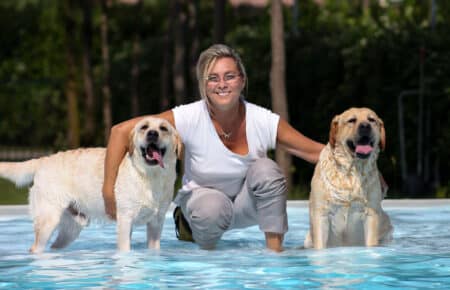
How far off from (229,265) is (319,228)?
28.4 inches

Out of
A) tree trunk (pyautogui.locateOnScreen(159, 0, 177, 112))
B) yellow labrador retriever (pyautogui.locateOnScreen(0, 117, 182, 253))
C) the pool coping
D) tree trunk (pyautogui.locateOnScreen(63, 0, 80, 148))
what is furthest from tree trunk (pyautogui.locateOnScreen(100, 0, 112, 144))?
yellow labrador retriever (pyautogui.locateOnScreen(0, 117, 182, 253))

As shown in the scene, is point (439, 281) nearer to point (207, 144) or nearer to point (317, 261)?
point (317, 261)

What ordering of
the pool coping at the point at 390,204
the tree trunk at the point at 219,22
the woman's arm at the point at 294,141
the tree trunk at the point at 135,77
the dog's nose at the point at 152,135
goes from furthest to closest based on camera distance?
1. the tree trunk at the point at 135,77
2. the tree trunk at the point at 219,22
3. the pool coping at the point at 390,204
4. the woman's arm at the point at 294,141
5. the dog's nose at the point at 152,135

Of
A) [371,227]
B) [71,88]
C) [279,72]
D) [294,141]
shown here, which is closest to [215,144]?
[294,141]

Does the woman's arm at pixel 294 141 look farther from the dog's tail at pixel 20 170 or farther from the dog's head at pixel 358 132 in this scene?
the dog's tail at pixel 20 170

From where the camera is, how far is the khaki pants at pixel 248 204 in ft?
20.4

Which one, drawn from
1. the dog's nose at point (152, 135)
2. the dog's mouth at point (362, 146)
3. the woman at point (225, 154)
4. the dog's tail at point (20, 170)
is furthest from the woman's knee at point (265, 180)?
the dog's tail at point (20, 170)

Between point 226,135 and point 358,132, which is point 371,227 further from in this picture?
point 226,135

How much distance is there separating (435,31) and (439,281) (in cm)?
899

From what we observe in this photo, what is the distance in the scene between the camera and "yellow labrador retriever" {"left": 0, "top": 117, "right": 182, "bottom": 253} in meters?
6.13

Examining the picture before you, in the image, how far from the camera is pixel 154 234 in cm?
648

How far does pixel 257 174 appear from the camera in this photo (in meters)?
6.22

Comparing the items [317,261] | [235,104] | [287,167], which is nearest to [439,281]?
[317,261]

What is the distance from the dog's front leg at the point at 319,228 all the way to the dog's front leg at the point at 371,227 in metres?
0.26
